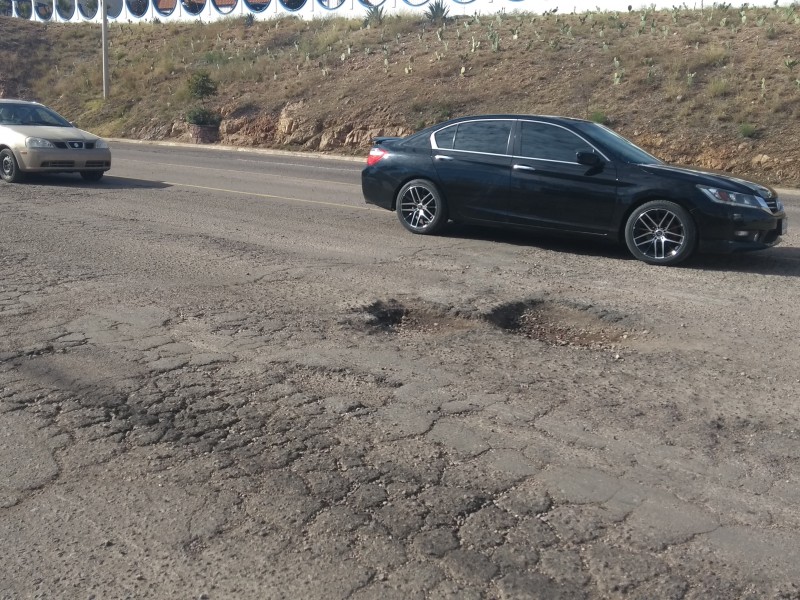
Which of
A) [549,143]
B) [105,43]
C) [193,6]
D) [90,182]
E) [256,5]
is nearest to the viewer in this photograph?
[549,143]

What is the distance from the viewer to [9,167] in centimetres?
1603

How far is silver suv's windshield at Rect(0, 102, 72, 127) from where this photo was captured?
1655 cm

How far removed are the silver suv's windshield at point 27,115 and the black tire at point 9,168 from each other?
707 mm

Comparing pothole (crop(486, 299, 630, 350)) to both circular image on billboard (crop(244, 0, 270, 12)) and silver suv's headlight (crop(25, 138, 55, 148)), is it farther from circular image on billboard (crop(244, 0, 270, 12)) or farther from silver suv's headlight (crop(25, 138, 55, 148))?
circular image on billboard (crop(244, 0, 270, 12))

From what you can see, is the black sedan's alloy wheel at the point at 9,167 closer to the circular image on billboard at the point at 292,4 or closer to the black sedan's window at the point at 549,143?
the black sedan's window at the point at 549,143

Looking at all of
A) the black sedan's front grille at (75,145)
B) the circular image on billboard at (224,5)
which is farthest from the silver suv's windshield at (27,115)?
the circular image on billboard at (224,5)

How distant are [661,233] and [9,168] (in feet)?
37.7

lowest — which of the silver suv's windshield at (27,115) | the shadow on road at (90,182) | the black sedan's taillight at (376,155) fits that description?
the shadow on road at (90,182)

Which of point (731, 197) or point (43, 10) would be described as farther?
point (43, 10)

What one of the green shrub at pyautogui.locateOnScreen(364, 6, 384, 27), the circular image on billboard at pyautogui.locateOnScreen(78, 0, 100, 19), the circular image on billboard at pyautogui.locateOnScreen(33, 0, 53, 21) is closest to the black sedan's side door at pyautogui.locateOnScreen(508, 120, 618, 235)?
the green shrub at pyautogui.locateOnScreen(364, 6, 384, 27)

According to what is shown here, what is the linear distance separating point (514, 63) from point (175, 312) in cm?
2621

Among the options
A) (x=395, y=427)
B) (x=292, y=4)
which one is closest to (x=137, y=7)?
(x=292, y=4)

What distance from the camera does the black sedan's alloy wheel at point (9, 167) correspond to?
1589 centimetres

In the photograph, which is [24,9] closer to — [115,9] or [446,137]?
[115,9]
